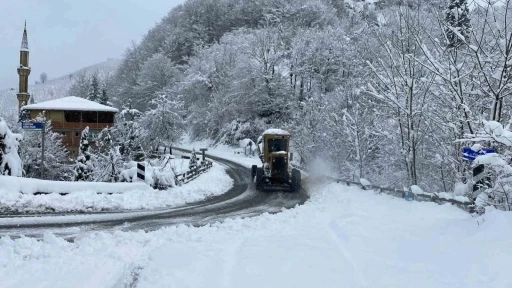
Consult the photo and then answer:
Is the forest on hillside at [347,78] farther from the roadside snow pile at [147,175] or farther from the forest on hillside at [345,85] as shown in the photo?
the roadside snow pile at [147,175]

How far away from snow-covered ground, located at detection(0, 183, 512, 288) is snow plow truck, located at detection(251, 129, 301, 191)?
34.1 feet

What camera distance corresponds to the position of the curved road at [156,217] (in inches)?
369

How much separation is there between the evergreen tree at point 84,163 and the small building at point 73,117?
75.4 feet

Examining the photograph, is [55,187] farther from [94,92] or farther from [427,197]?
[94,92]

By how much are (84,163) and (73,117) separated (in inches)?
1053

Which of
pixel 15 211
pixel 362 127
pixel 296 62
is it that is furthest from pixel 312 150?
pixel 15 211

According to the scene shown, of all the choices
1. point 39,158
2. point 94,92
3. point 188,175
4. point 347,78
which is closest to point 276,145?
point 188,175

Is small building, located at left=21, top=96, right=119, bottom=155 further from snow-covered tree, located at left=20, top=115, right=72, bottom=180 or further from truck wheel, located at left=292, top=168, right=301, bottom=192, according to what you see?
truck wheel, located at left=292, top=168, right=301, bottom=192

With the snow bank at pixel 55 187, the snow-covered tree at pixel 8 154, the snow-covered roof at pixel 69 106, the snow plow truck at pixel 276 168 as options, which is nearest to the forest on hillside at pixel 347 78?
the snow plow truck at pixel 276 168

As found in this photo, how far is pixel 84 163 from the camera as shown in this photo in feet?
68.5

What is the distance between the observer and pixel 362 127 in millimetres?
25594

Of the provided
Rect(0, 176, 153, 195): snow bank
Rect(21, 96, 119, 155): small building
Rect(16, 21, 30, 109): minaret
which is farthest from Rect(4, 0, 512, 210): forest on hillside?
Rect(16, 21, 30, 109): minaret

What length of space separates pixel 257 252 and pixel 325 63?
45726mm

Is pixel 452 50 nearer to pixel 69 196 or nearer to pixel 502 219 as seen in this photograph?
pixel 502 219
